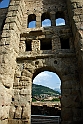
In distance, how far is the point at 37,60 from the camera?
686cm

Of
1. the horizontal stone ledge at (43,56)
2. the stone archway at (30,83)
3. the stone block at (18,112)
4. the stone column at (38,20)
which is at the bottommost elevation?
the stone block at (18,112)

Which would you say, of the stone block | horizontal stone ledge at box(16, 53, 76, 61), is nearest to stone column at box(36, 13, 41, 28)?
horizontal stone ledge at box(16, 53, 76, 61)

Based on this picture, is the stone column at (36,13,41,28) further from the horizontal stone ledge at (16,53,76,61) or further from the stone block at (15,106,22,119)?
the stone block at (15,106,22,119)

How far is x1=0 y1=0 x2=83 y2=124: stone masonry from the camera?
5547mm

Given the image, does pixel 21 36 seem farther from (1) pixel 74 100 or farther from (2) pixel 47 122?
(2) pixel 47 122

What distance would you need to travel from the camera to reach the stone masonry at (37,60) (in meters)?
5.55

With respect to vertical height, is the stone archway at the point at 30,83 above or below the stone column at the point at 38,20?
below

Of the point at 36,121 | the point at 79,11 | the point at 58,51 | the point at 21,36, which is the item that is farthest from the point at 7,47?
the point at 36,121

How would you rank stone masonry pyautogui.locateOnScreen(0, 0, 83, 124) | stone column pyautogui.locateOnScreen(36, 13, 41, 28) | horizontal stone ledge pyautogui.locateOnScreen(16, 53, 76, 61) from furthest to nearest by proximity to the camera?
1. stone column pyautogui.locateOnScreen(36, 13, 41, 28)
2. horizontal stone ledge pyautogui.locateOnScreen(16, 53, 76, 61)
3. stone masonry pyautogui.locateOnScreen(0, 0, 83, 124)

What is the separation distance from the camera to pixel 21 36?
777 cm

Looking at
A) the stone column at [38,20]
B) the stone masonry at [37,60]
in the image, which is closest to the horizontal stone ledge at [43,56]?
the stone masonry at [37,60]

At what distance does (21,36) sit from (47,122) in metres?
5.07

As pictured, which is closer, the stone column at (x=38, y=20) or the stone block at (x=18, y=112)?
the stone block at (x=18, y=112)

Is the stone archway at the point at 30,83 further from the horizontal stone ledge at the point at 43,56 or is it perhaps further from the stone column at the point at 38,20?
the stone column at the point at 38,20
